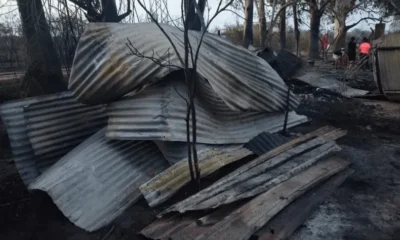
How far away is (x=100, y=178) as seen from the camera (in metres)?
3.05

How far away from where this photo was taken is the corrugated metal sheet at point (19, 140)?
357 centimetres

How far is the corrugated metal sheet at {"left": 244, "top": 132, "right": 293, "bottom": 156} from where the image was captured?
3.70m

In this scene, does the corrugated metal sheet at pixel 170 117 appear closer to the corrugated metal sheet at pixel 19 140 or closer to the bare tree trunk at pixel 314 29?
the corrugated metal sheet at pixel 19 140

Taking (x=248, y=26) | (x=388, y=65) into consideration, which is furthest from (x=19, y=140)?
(x=248, y=26)

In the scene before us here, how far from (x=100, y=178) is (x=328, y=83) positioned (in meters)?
7.40

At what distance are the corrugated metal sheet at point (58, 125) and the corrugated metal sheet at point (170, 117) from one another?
0.76m

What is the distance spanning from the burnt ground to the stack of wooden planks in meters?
0.13

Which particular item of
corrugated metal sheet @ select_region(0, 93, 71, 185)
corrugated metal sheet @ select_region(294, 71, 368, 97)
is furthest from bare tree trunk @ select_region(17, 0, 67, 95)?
corrugated metal sheet @ select_region(294, 71, 368, 97)

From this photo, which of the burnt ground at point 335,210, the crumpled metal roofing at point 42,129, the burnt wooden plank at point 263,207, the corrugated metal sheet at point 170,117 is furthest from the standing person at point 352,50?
the crumpled metal roofing at point 42,129

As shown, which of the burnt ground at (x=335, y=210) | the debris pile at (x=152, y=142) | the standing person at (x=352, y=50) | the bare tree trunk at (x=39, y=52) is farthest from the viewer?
the standing person at (x=352, y=50)

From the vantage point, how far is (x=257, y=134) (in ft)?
13.5

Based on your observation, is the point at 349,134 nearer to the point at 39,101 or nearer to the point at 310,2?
the point at 39,101

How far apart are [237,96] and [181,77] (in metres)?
0.80

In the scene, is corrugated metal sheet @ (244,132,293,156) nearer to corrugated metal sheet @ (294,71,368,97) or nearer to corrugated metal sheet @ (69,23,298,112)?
corrugated metal sheet @ (69,23,298,112)
